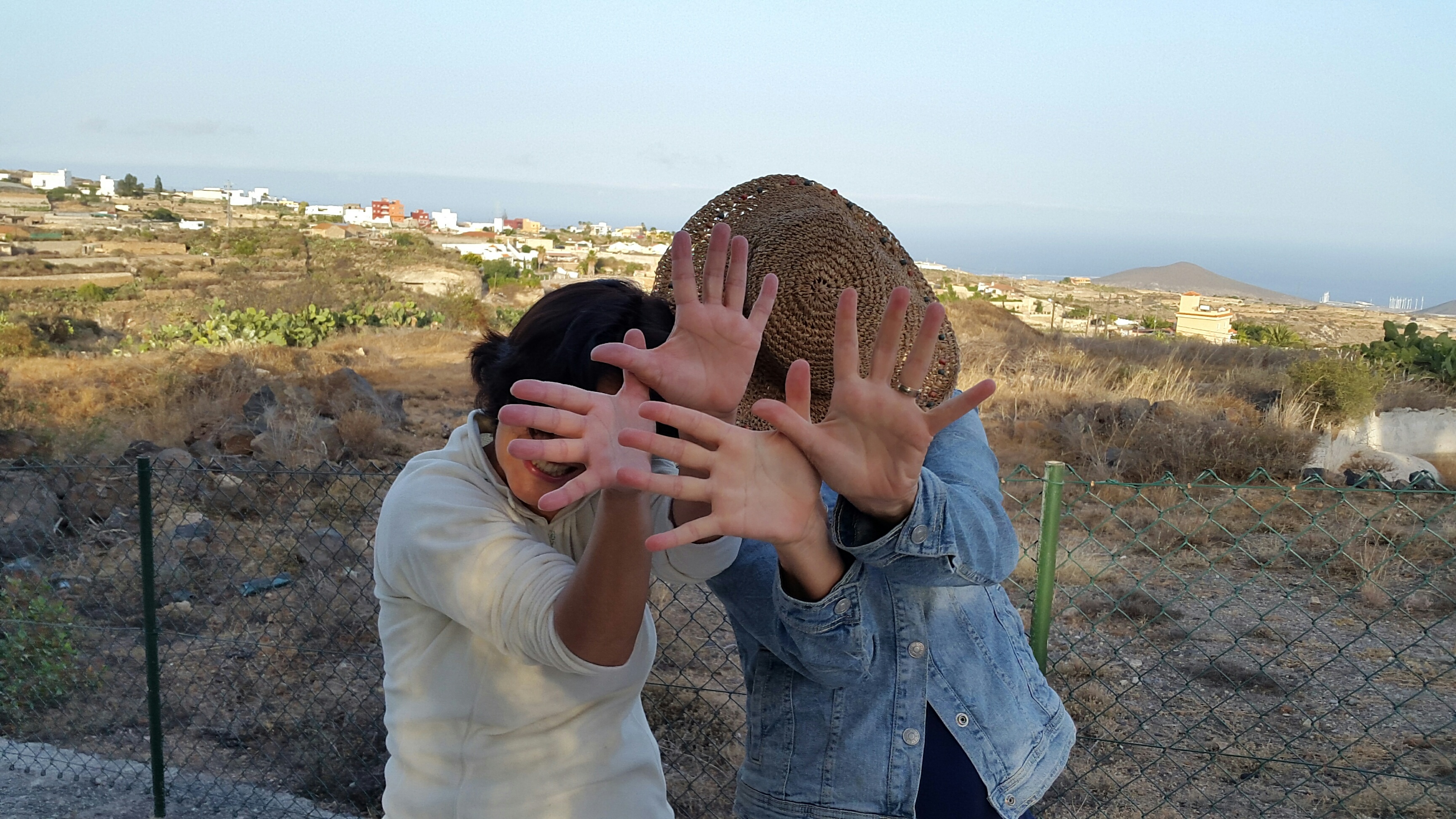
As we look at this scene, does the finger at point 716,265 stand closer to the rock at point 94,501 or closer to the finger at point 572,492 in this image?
the finger at point 572,492

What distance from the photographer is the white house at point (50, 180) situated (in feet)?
307

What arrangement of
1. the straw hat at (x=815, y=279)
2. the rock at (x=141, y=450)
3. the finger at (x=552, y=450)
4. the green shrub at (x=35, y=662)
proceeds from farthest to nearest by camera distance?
the rock at (x=141, y=450)
the green shrub at (x=35, y=662)
the straw hat at (x=815, y=279)
the finger at (x=552, y=450)

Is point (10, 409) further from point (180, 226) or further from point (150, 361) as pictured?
point (180, 226)

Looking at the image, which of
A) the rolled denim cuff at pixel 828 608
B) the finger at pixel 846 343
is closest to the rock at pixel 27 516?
the rolled denim cuff at pixel 828 608

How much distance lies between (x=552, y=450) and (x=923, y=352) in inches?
16.2

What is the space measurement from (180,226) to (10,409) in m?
52.8

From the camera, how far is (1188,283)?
242ft

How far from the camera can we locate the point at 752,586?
1517 millimetres

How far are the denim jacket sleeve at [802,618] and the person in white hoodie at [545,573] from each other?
0.05 m

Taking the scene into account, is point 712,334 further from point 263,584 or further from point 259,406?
point 259,406

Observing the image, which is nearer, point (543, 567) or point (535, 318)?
point (543, 567)

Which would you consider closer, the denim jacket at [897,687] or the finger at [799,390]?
the finger at [799,390]

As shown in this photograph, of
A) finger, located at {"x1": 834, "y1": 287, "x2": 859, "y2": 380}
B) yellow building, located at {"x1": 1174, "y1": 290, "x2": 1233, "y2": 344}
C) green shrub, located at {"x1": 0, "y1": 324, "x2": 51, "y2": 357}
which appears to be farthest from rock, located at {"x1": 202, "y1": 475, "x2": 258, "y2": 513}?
yellow building, located at {"x1": 1174, "y1": 290, "x2": 1233, "y2": 344}

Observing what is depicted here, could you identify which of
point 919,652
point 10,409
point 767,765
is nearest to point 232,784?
point 767,765
